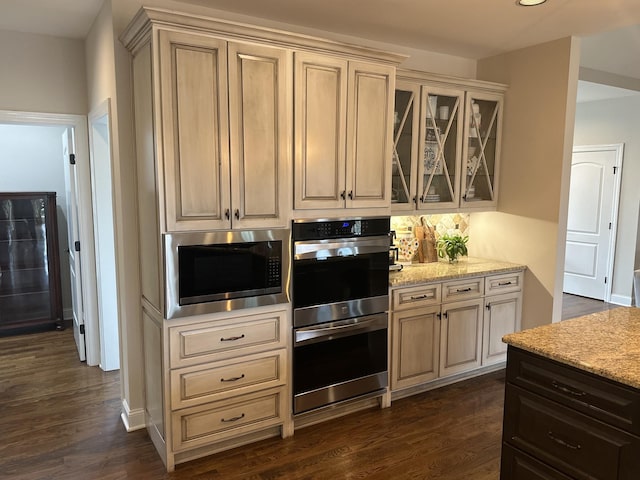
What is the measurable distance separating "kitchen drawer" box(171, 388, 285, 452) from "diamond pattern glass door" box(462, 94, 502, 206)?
A: 230 centimetres

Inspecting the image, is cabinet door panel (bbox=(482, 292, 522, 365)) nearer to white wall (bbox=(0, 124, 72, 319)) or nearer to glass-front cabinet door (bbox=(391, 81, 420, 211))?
glass-front cabinet door (bbox=(391, 81, 420, 211))

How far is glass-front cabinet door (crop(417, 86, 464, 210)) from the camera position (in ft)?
11.8

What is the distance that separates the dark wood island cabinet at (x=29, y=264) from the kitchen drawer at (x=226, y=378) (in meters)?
3.20

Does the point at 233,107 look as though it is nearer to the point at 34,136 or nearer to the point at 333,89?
the point at 333,89

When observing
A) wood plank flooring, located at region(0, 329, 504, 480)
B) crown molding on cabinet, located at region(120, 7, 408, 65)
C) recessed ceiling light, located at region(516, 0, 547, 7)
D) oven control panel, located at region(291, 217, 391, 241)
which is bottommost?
wood plank flooring, located at region(0, 329, 504, 480)

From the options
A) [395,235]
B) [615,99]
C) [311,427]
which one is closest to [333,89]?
[395,235]

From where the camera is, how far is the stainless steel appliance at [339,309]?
2.85 m

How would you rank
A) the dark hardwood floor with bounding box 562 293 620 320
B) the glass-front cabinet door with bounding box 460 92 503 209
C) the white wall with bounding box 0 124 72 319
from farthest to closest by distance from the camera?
1. the dark hardwood floor with bounding box 562 293 620 320
2. the white wall with bounding box 0 124 72 319
3. the glass-front cabinet door with bounding box 460 92 503 209

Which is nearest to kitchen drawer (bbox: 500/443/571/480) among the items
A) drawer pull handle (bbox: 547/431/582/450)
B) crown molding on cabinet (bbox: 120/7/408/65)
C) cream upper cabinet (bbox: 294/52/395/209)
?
drawer pull handle (bbox: 547/431/582/450)

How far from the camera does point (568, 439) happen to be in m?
1.78

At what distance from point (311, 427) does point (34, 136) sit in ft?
14.1

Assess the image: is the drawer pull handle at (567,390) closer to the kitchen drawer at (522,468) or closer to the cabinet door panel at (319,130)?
the kitchen drawer at (522,468)

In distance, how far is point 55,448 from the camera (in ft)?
9.15

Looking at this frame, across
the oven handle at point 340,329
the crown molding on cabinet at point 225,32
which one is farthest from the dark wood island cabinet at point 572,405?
the crown molding on cabinet at point 225,32
